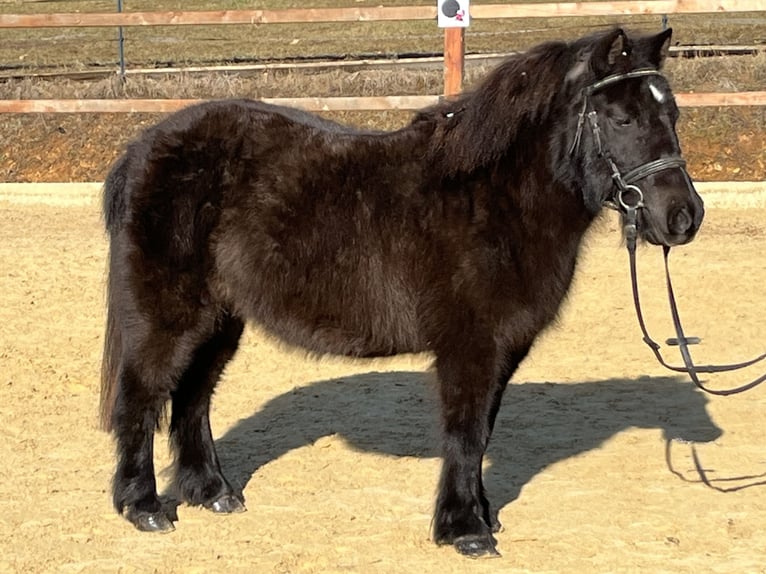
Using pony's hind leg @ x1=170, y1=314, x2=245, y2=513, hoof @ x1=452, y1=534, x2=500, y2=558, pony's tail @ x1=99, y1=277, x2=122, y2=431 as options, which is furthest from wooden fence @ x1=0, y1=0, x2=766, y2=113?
hoof @ x1=452, y1=534, x2=500, y2=558

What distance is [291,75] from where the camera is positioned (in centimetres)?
1672

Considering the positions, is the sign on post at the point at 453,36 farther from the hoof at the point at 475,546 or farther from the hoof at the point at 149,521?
the hoof at the point at 475,546

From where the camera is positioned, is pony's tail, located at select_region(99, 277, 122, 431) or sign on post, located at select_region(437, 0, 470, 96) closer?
A: pony's tail, located at select_region(99, 277, 122, 431)

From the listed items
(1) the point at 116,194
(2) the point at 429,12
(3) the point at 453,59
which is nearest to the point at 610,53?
(1) the point at 116,194

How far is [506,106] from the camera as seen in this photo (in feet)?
15.0

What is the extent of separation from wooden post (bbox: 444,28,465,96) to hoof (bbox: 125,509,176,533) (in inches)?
251

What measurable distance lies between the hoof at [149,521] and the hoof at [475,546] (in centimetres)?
123

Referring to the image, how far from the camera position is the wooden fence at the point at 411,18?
34.8ft

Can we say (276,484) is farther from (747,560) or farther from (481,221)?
(747,560)

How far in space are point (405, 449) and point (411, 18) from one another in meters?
5.96

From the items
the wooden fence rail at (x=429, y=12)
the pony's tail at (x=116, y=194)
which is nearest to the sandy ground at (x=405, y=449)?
the pony's tail at (x=116, y=194)

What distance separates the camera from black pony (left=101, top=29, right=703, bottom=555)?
439cm

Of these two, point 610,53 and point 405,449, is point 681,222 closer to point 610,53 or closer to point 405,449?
point 610,53

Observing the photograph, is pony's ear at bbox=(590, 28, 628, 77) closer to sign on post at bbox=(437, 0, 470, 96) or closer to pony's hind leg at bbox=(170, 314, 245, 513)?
pony's hind leg at bbox=(170, 314, 245, 513)
